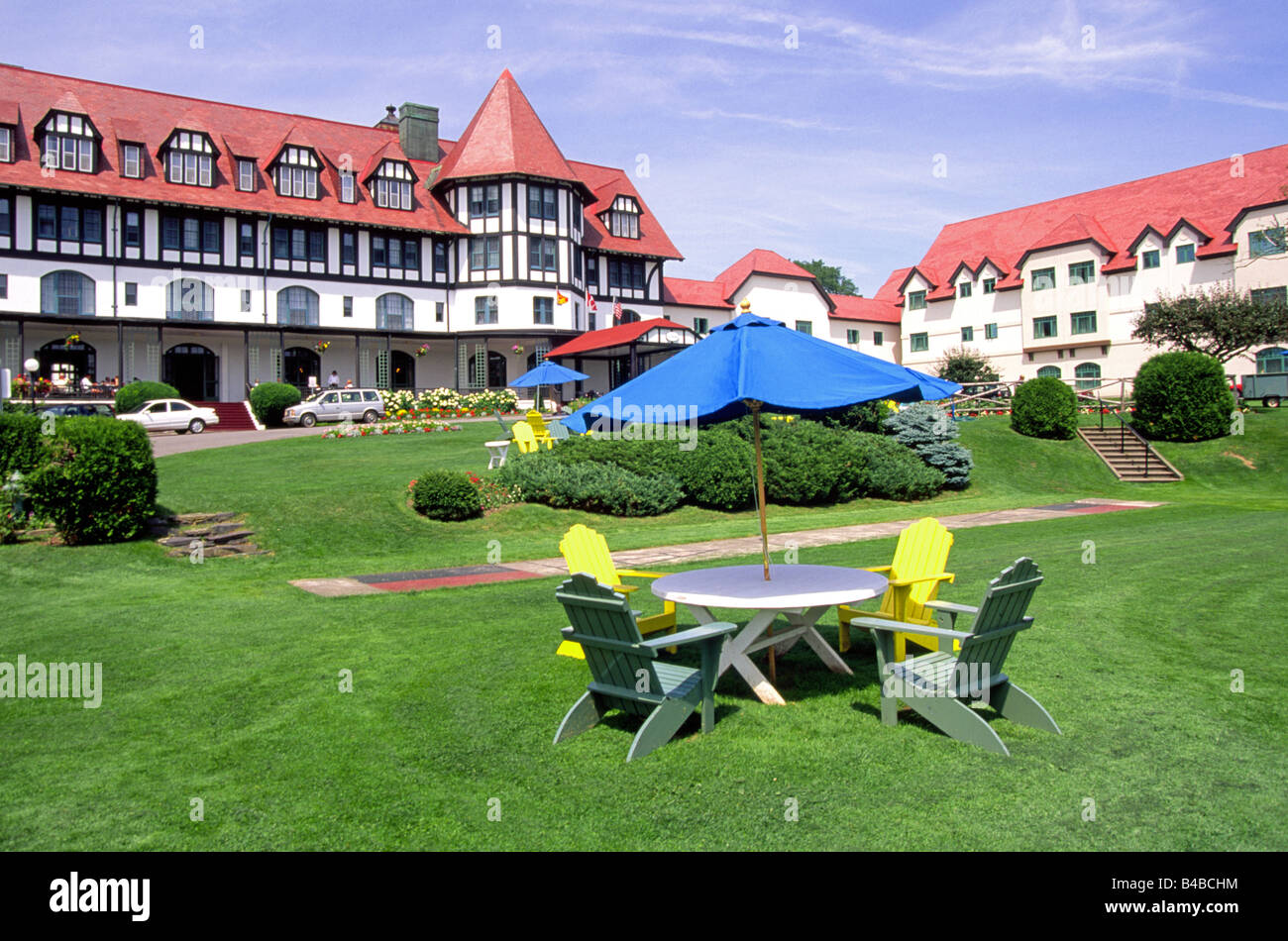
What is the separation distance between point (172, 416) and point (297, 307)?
36.0 ft

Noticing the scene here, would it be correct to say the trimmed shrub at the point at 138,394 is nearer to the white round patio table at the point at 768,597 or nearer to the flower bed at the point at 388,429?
the flower bed at the point at 388,429

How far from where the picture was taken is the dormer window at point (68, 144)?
35.9 m

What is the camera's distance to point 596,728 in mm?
5520

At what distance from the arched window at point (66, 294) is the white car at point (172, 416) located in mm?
7455

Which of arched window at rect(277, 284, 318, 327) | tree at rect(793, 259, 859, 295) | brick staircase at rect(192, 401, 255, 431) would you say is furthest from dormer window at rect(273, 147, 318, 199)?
tree at rect(793, 259, 859, 295)

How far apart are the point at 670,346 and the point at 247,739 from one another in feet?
127

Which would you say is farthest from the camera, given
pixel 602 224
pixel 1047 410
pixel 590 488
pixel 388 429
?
pixel 602 224

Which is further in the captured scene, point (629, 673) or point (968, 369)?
point (968, 369)

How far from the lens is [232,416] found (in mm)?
36281

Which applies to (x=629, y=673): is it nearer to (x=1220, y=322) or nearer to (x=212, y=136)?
(x=1220, y=322)

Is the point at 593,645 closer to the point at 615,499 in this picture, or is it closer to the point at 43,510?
the point at 43,510

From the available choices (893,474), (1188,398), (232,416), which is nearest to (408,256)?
(232,416)

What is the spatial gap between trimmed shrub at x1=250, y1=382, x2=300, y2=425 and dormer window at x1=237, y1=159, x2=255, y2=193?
11.3 meters
